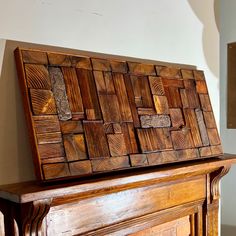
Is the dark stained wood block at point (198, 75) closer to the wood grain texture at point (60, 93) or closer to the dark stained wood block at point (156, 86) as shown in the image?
the dark stained wood block at point (156, 86)

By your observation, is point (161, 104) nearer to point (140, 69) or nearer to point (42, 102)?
point (140, 69)

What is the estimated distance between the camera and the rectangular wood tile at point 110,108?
3.64ft

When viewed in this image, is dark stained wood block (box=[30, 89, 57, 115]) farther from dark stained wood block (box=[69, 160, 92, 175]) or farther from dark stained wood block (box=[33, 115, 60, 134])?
dark stained wood block (box=[69, 160, 92, 175])

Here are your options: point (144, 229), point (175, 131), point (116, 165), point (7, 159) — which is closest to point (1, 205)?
point (7, 159)

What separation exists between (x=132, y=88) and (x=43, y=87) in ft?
1.19

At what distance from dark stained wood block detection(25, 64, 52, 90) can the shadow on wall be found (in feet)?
2.87


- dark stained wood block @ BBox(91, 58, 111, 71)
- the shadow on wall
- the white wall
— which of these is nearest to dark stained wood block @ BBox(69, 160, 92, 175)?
dark stained wood block @ BBox(91, 58, 111, 71)

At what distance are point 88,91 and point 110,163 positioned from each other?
25 cm

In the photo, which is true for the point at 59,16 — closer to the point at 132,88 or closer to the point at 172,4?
the point at 132,88

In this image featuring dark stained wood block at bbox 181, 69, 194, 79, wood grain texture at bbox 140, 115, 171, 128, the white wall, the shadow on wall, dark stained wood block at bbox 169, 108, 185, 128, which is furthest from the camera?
the white wall

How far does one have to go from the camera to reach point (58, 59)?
3.41 feet

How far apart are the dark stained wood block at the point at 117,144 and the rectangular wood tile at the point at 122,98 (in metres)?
0.07

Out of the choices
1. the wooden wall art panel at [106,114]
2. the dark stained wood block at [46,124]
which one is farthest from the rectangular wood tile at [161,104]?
the dark stained wood block at [46,124]

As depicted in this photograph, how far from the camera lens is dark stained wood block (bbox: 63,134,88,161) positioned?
99cm
